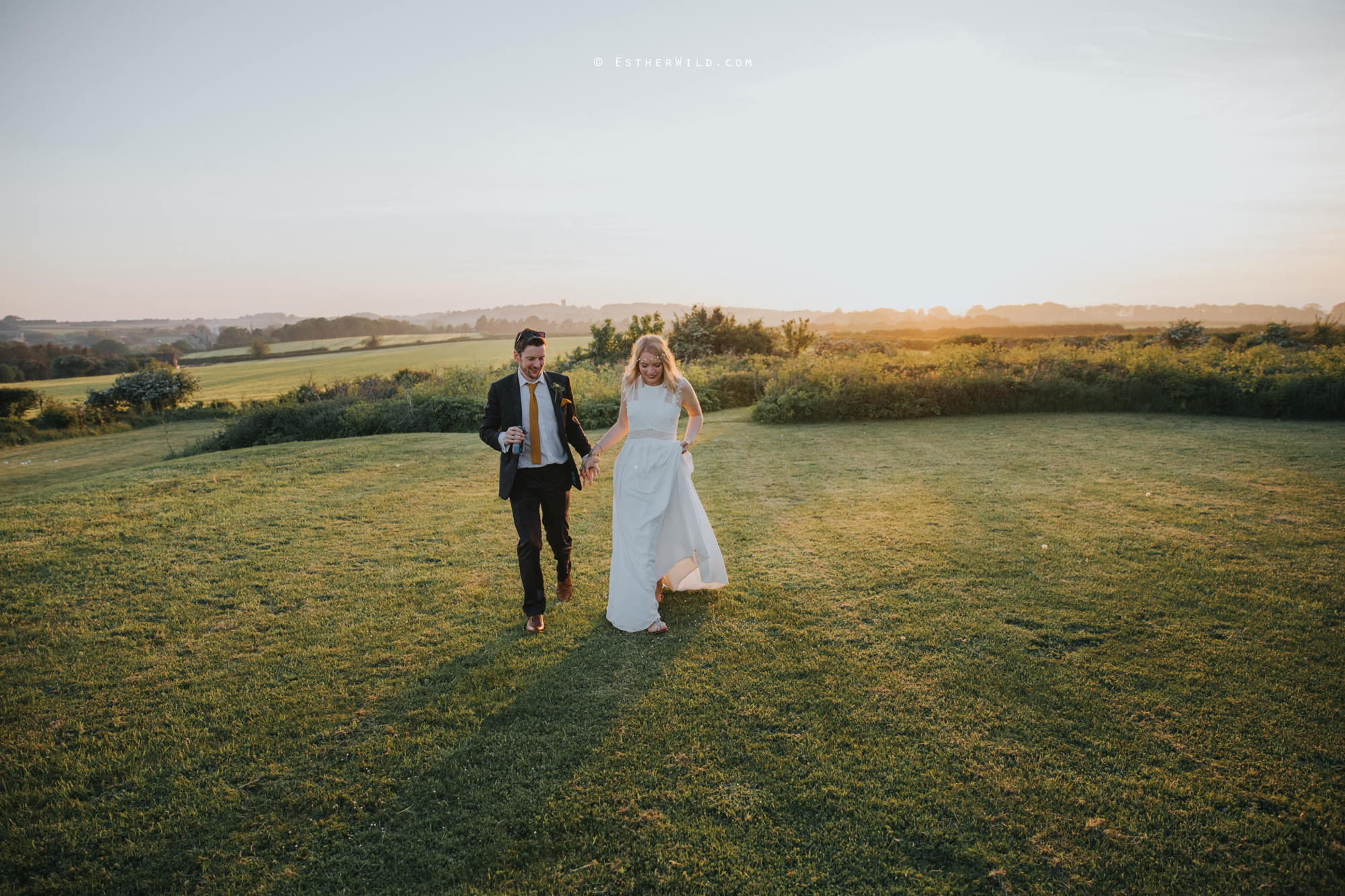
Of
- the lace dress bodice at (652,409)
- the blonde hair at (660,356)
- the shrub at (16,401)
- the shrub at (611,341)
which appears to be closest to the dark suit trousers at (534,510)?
the lace dress bodice at (652,409)

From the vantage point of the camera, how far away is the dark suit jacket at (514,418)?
175 inches

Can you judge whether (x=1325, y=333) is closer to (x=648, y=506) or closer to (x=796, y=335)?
(x=796, y=335)

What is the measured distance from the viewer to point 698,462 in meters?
10.9

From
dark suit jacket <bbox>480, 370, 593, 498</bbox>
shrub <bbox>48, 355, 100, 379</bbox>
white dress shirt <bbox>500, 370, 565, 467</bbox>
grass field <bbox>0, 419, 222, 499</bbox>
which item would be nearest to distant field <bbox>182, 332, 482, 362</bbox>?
shrub <bbox>48, 355, 100, 379</bbox>

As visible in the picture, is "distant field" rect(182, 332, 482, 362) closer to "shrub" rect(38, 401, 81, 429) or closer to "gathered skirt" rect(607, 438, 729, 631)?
"shrub" rect(38, 401, 81, 429)

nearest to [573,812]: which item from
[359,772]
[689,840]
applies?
[689,840]

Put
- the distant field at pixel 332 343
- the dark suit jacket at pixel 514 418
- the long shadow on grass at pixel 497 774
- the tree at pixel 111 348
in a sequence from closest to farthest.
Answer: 1. the long shadow on grass at pixel 497 774
2. the dark suit jacket at pixel 514 418
3. the tree at pixel 111 348
4. the distant field at pixel 332 343

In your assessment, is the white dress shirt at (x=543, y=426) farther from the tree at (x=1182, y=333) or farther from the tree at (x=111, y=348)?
the tree at (x=111, y=348)

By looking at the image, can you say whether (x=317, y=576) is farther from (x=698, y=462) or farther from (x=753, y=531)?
(x=698, y=462)

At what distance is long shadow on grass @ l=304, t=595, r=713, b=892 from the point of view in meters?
2.56

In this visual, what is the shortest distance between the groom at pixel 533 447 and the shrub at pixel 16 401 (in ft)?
98.9

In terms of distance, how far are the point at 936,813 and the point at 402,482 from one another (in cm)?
949

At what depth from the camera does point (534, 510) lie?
4.64 metres

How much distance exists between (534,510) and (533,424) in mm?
714
